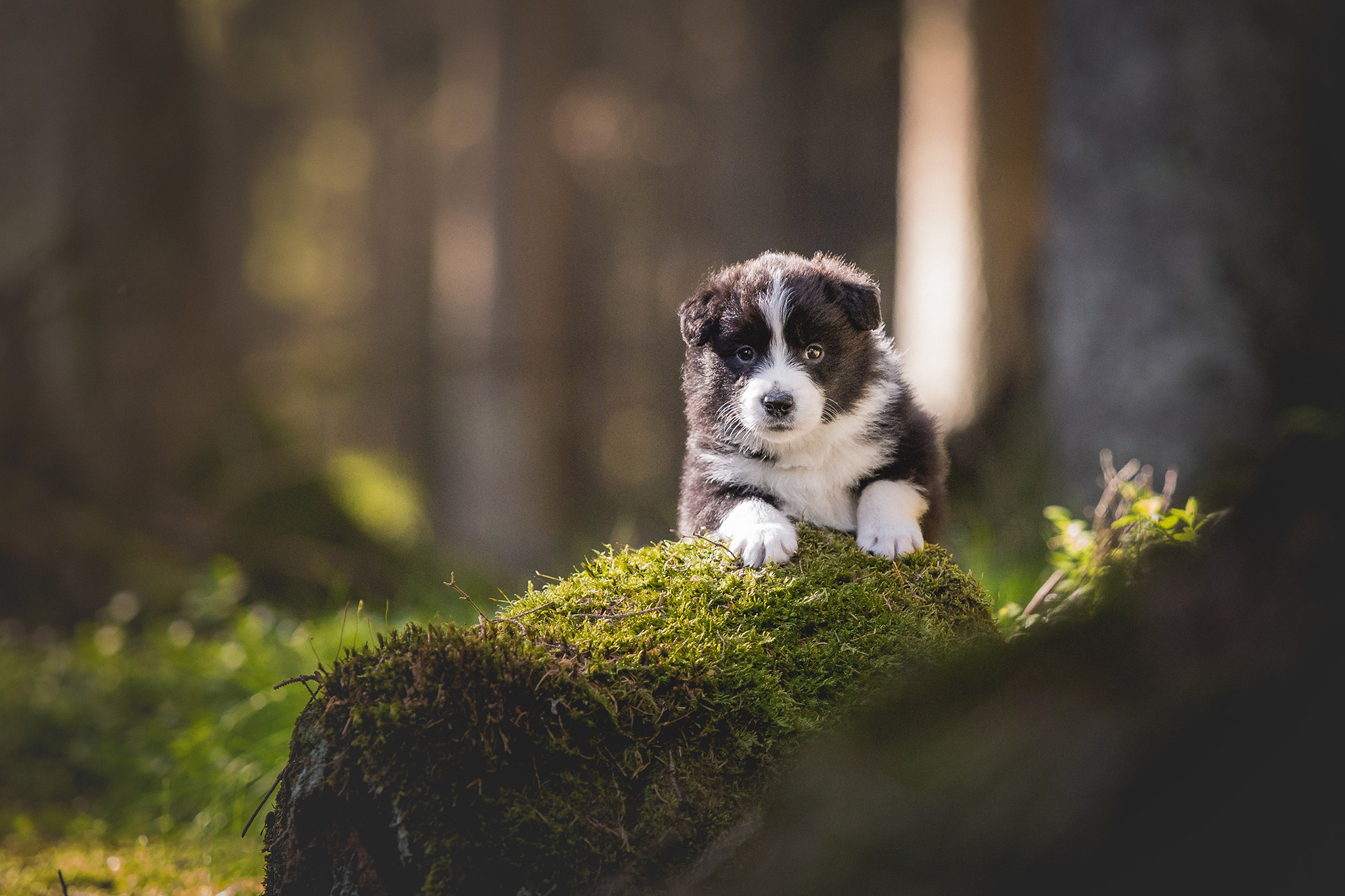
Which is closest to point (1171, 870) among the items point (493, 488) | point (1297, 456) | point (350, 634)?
point (1297, 456)

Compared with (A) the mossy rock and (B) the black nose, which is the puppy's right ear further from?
(A) the mossy rock

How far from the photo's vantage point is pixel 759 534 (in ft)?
8.89

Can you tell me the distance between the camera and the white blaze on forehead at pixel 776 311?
2988mm

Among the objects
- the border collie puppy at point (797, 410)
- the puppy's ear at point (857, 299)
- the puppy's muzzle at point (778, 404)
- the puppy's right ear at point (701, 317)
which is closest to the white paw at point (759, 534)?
the border collie puppy at point (797, 410)

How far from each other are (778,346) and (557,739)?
1512 mm

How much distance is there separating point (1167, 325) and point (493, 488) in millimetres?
7175

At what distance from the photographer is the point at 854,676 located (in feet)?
7.84

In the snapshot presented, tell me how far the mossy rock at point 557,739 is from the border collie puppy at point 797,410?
56cm

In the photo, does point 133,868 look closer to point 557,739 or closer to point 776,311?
point 557,739

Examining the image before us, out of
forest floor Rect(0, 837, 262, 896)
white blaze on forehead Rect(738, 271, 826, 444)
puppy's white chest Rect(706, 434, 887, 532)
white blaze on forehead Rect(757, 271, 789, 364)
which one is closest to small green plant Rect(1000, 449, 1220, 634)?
puppy's white chest Rect(706, 434, 887, 532)

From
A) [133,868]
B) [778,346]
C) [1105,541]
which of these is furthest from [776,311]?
[133,868]

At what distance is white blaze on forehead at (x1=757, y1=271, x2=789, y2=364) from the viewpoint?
2.99m

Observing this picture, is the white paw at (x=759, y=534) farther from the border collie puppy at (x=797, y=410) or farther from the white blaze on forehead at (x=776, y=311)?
the white blaze on forehead at (x=776, y=311)

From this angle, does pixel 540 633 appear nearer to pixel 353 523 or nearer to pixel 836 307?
pixel 836 307
